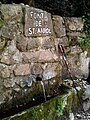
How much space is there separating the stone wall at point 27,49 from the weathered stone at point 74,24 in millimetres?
215

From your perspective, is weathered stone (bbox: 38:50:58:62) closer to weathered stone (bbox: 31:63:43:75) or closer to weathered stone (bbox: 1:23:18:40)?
weathered stone (bbox: 31:63:43:75)

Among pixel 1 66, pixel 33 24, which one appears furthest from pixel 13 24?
pixel 1 66

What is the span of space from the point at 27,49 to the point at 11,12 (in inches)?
21.2

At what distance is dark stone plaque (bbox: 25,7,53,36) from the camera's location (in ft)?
11.4

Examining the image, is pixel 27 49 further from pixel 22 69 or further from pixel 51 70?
pixel 51 70


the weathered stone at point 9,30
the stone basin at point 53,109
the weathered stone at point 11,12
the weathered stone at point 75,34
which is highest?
the weathered stone at point 11,12

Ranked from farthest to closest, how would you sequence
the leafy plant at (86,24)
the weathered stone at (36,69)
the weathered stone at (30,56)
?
the leafy plant at (86,24) → the weathered stone at (36,69) → the weathered stone at (30,56)

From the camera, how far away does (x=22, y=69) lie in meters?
3.54

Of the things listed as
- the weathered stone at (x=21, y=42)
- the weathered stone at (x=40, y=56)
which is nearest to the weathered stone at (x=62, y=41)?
the weathered stone at (x=40, y=56)

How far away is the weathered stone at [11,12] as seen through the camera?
327 centimetres

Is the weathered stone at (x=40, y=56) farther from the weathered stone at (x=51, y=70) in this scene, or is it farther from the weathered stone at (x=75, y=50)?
the weathered stone at (x=75, y=50)

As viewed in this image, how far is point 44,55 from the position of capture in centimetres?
378

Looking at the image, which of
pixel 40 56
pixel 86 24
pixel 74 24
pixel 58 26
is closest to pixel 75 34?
pixel 74 24

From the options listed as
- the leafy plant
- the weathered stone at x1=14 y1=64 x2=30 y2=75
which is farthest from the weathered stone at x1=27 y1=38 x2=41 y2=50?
the leafy plant
